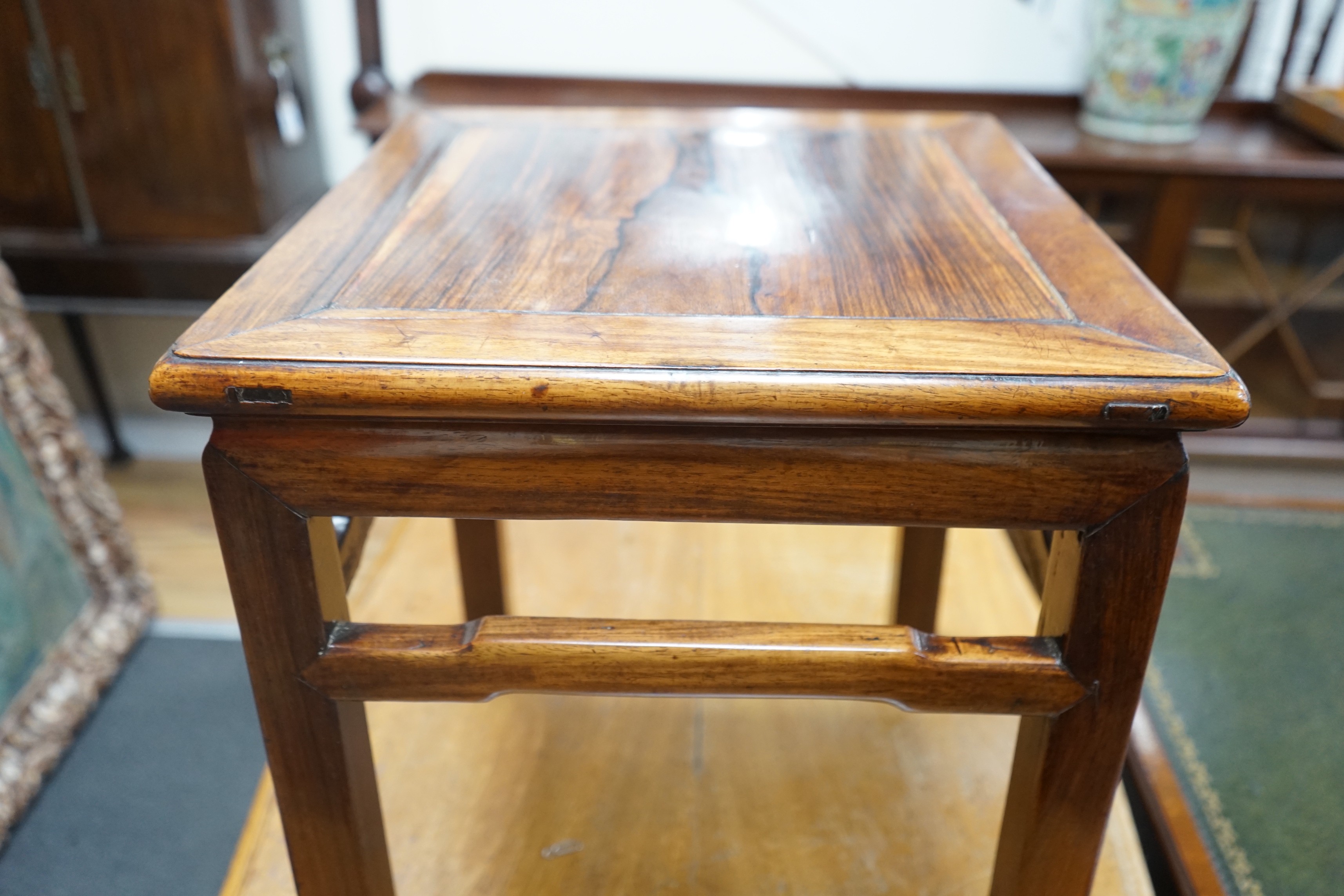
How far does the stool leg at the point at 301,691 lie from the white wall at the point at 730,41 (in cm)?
109

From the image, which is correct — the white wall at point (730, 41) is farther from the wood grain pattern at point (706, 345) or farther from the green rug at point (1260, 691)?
the wood grain pattern at point (706, 345)

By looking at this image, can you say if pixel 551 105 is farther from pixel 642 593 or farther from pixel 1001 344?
pixel 1001 344

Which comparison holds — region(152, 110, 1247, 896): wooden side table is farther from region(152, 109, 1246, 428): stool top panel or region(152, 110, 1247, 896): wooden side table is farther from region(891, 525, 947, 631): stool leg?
region(891, 525, 947, 631): stool leg

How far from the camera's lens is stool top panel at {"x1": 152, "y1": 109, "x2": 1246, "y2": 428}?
434 millimetres

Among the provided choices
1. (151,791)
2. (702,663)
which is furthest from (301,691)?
(151,791)

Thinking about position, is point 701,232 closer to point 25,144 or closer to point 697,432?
point 697,432

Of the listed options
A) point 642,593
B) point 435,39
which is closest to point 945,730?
point 642,593

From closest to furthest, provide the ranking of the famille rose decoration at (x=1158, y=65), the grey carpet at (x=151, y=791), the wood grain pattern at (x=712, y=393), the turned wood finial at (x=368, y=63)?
the wood grain pattern at (x=712, y=393) → the grey carpet at (x=151, y=791) → the famille rose decoration at (x=1158, y=65) → the turned wood finial at (x=368, y=63)

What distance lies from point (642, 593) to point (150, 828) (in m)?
0.51

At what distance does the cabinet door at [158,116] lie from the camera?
1.09 metres

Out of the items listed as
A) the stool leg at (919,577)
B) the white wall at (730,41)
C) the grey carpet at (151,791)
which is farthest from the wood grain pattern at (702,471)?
the white wall at (730,41)

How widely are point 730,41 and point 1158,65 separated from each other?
559 millimetres

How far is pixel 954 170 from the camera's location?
2.37 ft

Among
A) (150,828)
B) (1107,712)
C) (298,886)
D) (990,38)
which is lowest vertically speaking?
(150,828)
